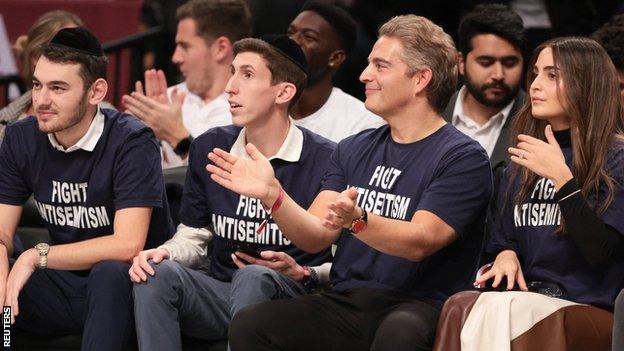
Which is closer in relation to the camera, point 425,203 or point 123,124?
point 425,203

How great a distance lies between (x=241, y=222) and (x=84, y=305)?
697 millimetres

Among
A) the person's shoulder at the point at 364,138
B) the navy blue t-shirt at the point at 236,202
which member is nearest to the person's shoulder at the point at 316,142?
the navy blue t-shirt at the point at 236,202

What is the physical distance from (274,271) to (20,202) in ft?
3.92

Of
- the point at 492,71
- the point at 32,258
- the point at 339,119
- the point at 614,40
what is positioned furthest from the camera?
the point at 339,119

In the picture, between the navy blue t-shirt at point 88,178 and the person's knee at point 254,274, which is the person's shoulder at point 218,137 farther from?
the person's knee at point 254,274

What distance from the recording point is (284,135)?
201 inches

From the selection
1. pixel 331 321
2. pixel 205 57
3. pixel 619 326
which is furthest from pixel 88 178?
pixel 619 326

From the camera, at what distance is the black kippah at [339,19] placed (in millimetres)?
6332

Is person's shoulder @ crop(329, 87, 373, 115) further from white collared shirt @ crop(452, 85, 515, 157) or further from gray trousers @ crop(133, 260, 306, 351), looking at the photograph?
gray trousers @ crop(133, 260, 306, 351)

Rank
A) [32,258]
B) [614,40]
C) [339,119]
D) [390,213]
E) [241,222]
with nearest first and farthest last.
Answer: [390,213] → [32,258] → [241,222] → [614,40] → [339,119]

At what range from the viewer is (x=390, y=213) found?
4.55m

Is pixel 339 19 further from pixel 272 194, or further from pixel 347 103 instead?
pixel 272 194

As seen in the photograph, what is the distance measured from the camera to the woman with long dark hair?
4.07 meters

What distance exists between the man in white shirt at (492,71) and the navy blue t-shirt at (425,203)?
3.59ft
